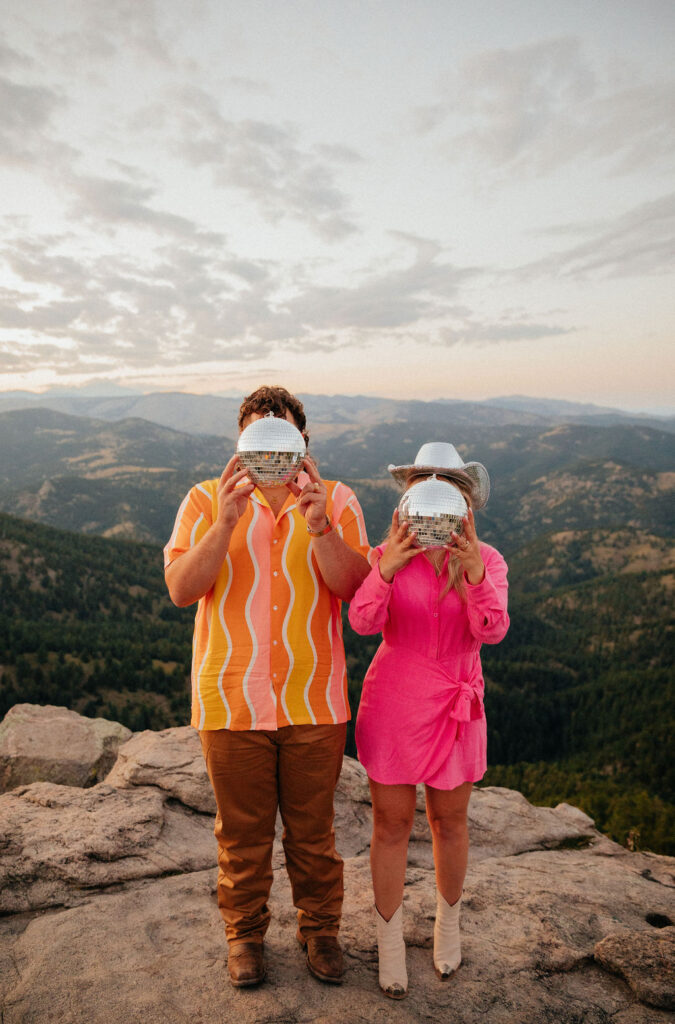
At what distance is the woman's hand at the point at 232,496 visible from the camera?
392cm

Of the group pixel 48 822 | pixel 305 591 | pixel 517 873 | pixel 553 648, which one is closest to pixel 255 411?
pixel 305 591

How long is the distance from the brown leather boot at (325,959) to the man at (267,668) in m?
0.01

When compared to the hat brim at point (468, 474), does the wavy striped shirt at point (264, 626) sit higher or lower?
lower

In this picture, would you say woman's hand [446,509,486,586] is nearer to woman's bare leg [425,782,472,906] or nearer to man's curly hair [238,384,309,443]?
man's curly hair [238,384,309,443]

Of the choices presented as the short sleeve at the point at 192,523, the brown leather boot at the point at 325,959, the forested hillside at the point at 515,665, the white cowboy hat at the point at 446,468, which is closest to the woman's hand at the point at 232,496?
the short sleeve at the point at 192,523

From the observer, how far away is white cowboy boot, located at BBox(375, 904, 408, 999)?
435cm

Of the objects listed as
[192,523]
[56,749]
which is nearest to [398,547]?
[192,523]

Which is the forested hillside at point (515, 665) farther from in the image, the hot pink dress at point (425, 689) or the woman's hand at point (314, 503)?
the woman's hand at point (314, 503)

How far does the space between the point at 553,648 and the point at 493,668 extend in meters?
31.1

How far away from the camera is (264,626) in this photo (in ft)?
13.9

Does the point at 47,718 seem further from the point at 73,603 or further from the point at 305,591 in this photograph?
the point at 73,603

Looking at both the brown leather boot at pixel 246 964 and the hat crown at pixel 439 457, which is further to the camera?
the brown leather boot at pixel 246 964

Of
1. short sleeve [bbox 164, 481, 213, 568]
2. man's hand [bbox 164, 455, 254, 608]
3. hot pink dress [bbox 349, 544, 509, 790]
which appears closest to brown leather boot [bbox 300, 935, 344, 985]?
hot pink dress [bbox 349, 544, 509, 790]

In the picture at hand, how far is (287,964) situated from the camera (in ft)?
15.2
